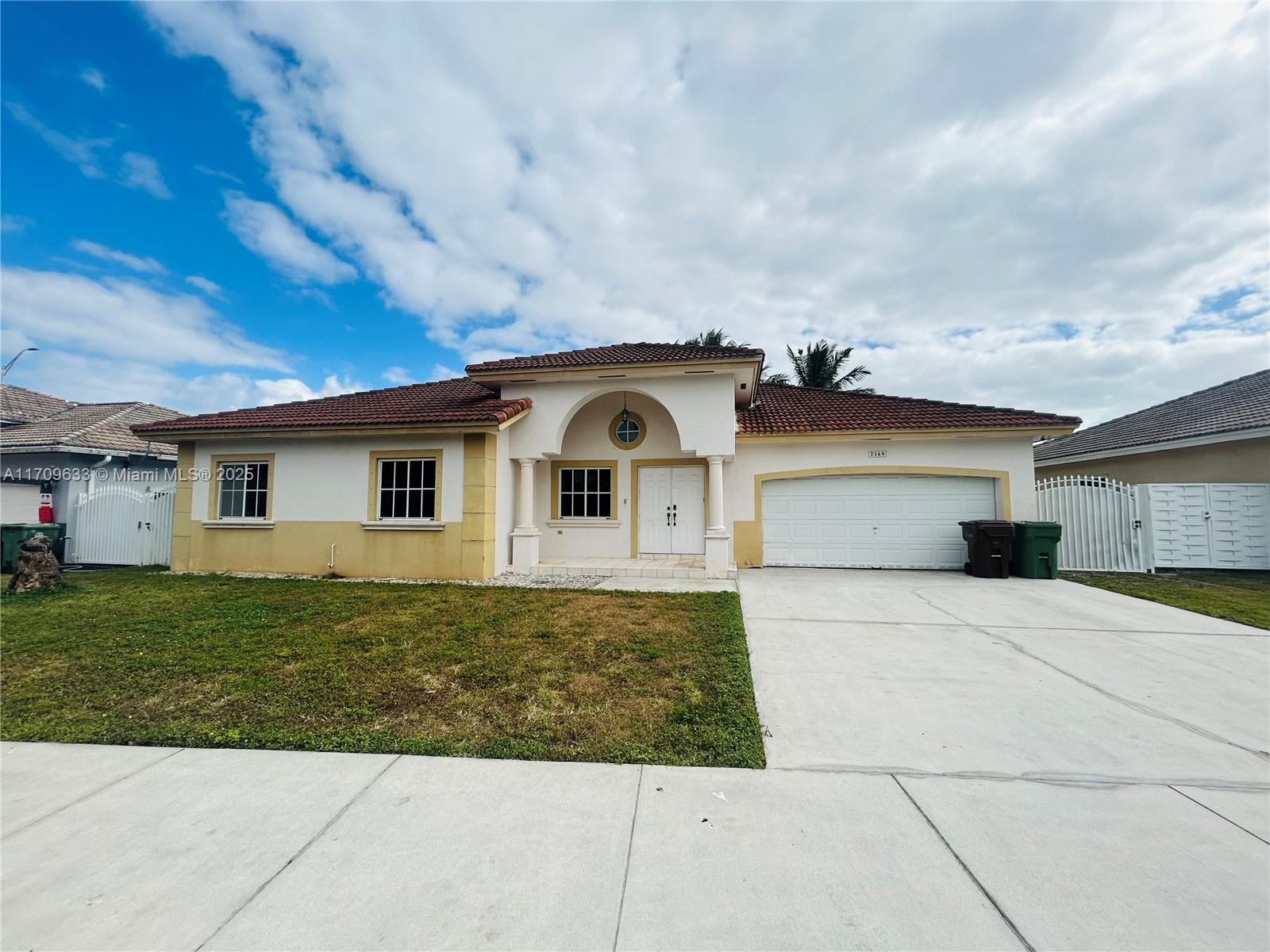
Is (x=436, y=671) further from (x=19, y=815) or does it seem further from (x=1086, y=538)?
(x=1086, y=538)

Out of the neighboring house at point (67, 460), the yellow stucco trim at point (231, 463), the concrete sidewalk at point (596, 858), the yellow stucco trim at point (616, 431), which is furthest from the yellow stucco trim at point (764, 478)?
the neighboring house at point (67, 460)

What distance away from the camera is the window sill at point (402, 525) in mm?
9977

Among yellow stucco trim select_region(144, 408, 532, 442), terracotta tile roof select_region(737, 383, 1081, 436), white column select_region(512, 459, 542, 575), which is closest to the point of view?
yellow stucco trim select_region(144, 408, 532, 442)

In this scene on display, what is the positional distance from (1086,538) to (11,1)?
70.4 feet

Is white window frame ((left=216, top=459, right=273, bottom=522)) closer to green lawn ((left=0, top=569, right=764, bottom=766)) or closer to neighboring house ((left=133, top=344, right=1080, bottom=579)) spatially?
neighboring house ((left=133, top=344, right=1080, bottom=579))

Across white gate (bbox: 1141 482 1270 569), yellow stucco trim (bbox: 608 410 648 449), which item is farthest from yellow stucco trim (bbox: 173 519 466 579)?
white gate (bbox: 1141 482 1270 569)

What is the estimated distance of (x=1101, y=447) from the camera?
15273 millimetres

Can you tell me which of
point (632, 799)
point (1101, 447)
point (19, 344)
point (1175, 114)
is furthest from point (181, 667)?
point (19, 344)

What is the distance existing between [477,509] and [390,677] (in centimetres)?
558

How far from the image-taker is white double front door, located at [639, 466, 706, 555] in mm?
11961

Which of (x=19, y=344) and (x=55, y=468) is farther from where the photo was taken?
(x=19, y=344)

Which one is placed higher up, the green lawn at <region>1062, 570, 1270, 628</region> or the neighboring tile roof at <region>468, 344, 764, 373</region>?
the neighboring tile roof at <region>468, 344, 764, 373</region>

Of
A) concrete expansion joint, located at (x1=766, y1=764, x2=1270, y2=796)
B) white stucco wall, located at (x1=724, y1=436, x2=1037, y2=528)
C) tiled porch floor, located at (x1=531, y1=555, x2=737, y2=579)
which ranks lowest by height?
concrete expansion joint, located at (x1=766, y1=764, x2=1270, y2=796)

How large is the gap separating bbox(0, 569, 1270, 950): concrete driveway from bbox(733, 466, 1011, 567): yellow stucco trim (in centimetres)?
761
